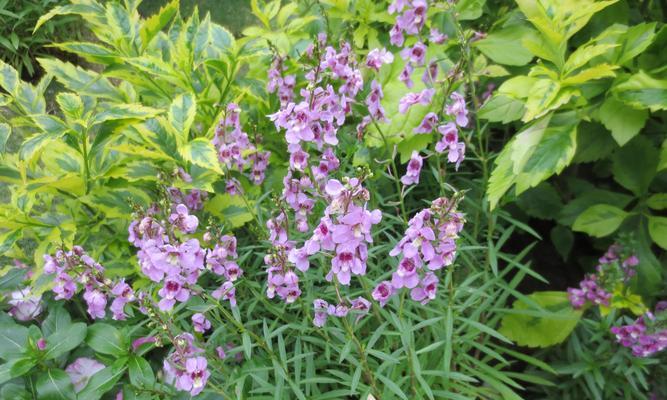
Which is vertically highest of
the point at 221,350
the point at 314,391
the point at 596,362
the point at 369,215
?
the point at 369,215

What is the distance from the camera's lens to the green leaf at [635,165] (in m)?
2.15

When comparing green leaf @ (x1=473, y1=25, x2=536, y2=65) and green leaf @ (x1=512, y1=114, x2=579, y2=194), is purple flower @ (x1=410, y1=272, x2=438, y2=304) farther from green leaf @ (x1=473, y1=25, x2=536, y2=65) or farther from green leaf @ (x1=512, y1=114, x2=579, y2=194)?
green leaf @ (x1=473, y1=25, x2=536, y2=65)

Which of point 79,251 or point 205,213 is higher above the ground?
point 79,251

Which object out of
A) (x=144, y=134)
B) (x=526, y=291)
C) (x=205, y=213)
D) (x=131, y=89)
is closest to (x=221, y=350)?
(x=205, y=213)

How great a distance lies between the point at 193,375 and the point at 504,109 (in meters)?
1.41

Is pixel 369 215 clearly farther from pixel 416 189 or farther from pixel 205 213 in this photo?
pixel 416 189

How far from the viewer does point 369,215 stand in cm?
111

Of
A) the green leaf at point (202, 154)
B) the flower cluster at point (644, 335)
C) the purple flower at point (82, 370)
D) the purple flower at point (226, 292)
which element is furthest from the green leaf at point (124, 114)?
the flower cluster at point (644, 335)

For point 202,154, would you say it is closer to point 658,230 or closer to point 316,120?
point 316,120

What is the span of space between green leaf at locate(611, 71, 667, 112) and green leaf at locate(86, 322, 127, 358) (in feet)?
6.13

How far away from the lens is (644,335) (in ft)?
6.19

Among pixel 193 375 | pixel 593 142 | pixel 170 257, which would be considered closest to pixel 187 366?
pixel 193 375

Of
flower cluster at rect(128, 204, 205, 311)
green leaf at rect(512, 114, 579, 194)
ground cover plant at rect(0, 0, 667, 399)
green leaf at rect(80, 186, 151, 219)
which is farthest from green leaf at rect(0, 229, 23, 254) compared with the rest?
green leaf at rect(512, 114, 579, 194)

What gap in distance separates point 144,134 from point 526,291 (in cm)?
192
